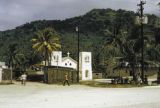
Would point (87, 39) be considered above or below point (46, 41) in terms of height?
above

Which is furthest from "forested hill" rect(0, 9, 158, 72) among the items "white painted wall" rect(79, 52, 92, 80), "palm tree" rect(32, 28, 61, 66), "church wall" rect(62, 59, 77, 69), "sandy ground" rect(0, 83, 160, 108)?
"sandy ground" rect(0, 83, 160, 108)

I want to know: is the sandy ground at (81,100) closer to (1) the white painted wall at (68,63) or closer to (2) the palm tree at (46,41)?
(2) the palm tree at (46,41)

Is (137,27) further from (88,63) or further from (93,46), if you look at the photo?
(93,46)

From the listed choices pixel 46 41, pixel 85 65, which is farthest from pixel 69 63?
pixel 46 41

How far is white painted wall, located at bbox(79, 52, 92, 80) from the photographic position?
8551 centimetres

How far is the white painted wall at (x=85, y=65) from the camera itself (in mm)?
85512

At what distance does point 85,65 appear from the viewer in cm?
8631

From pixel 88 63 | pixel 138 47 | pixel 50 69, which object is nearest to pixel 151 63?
pixel 138 47

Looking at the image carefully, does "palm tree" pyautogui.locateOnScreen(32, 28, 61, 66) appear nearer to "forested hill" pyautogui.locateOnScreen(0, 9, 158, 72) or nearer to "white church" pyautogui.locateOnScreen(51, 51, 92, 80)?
"white church" pyautogui.locateOnScreen(51, 51, 92, 80)

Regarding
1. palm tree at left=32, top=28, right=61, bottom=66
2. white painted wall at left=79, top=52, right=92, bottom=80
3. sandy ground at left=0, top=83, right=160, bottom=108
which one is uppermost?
palm tree at left=32, top=28, right=61, bottom=66

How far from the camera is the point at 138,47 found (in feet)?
189

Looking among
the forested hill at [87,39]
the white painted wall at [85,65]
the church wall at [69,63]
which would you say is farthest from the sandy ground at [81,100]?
the church wall at [69,63]

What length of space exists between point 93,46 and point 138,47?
97906mm

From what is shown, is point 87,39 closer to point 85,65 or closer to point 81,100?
point 85,65
